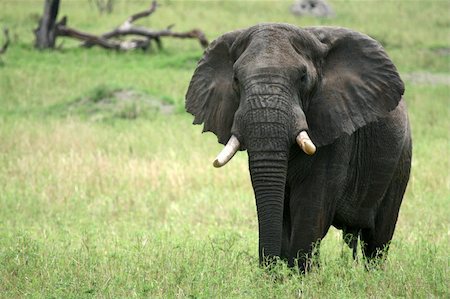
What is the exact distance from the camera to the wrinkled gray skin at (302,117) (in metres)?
5.99

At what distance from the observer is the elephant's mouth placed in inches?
231

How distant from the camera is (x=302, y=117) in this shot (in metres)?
6.04

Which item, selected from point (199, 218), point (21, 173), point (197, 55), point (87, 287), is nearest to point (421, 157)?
point (199, 218)

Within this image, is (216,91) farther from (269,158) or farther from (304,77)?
(269,158)

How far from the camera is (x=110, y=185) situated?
11.6 metres

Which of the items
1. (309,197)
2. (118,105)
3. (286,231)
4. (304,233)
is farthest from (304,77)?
(118,105)

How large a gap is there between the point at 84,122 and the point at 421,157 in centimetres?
571

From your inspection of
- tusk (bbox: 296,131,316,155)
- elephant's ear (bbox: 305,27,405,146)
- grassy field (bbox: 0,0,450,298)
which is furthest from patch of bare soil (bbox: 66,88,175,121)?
tusk (bbox: 296,131,316,155)

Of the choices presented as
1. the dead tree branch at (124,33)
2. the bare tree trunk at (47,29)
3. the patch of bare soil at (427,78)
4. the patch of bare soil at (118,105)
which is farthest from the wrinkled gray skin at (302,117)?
the bare tree trunk at (47,29)

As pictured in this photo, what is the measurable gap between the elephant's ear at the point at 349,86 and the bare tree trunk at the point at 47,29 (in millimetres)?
18836

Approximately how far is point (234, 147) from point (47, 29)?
1978 centimetres

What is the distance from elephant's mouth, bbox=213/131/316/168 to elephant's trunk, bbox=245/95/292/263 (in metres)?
0.08

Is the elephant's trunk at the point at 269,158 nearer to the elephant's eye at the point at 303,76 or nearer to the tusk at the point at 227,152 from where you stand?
the tusk at the point at 227,152

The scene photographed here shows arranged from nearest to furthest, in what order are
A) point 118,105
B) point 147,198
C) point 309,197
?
point 309,197
point 147,198
point 118,105
